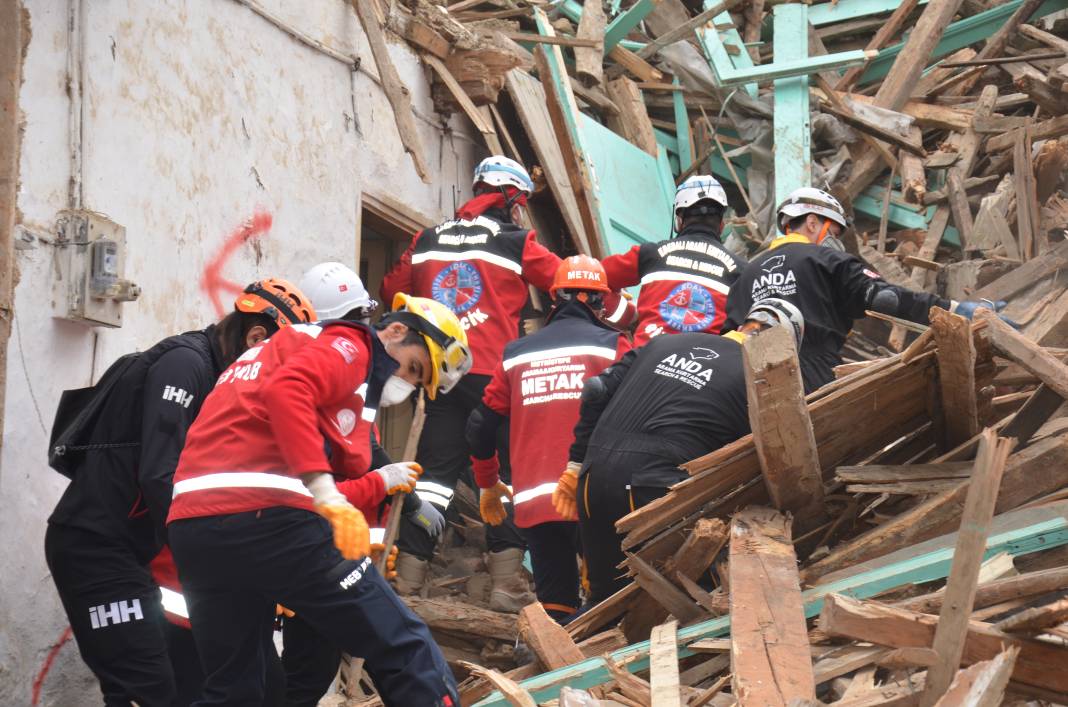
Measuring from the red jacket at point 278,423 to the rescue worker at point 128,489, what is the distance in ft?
1.14

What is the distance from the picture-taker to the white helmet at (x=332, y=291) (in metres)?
5.51

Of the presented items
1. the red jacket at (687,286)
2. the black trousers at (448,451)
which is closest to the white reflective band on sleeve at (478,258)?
the black trousers at (448,451)

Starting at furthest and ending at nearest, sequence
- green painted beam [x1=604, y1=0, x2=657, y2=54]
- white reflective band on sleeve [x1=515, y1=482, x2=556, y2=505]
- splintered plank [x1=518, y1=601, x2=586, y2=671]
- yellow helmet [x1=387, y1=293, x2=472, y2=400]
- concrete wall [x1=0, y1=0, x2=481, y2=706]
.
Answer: green painted beam [x1=604, y1=0, x2=657, y2=54] → white reflective band on sleeve [x1=515, y1=482, x2=556, y2=505] → concrete wall [x1=0, y1=0, x2=481, y2=706] → yellow helmet [x1=387, y1=293, x2=472, y2=400] → splintered plank [x1=518, y1=601, x2=586, y2=671]

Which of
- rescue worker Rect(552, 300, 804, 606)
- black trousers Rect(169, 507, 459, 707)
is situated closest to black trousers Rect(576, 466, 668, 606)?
rescue worker Rect(552, 300, 804, 606)

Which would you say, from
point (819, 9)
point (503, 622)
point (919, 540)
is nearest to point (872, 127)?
point (819, 9)

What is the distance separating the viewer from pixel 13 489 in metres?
5.32

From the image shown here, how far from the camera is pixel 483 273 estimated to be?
804 centimetres

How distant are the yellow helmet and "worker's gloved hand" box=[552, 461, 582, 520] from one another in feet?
3.82

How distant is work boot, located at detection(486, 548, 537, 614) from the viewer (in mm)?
7547

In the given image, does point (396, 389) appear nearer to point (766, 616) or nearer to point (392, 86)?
point (766, 616)

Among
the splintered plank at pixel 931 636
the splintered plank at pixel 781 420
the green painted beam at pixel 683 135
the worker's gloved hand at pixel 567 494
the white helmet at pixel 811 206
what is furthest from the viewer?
the green painted beam at pixel 683 135

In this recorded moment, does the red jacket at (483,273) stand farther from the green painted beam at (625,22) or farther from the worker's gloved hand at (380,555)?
the green painted beam at (625,22)

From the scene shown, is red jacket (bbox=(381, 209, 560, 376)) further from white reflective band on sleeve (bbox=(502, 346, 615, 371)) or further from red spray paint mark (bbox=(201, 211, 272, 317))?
red spray paint mark (bbox=(201, 211, 272, 317))

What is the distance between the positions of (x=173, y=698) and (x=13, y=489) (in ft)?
3.64
